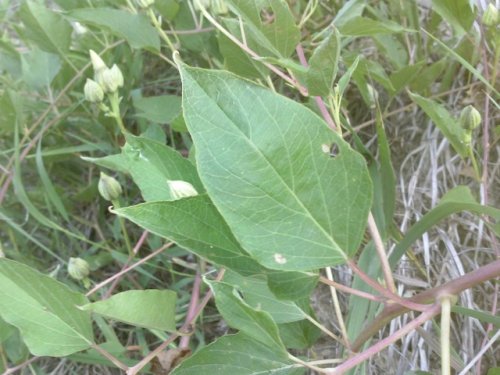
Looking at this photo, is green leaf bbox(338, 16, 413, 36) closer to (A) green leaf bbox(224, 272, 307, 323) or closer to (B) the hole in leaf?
(B) the hole in leaf

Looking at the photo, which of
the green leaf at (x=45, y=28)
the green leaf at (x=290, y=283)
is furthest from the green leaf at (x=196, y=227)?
the green leaf at (x=45, y=28)

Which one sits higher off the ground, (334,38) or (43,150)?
(334,38)

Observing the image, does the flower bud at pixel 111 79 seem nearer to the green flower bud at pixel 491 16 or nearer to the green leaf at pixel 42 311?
the green leaf at pixel 42 311

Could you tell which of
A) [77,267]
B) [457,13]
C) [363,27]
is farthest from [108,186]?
[457,13]

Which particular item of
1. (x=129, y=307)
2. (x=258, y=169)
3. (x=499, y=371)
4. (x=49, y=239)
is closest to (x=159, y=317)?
(x=129, y=307)

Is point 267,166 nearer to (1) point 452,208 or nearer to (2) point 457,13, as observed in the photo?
(1) point 452,208

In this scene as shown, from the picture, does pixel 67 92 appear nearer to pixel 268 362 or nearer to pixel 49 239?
pixel 49 239

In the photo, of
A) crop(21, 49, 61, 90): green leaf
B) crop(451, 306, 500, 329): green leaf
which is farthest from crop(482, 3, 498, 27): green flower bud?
crop(21, 49, 61, 90): green leaf
